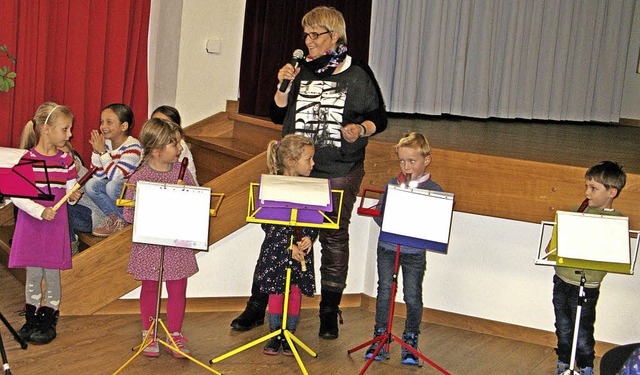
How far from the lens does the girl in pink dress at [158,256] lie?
141 inches

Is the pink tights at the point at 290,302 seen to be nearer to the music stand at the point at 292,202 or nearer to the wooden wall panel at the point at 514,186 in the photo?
the music stand at the point at 292,202

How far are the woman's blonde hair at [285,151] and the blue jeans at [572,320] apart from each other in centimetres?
124

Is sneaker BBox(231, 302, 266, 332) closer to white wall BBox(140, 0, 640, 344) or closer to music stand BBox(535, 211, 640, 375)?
white wall BBox(140, 0, 640, 344)

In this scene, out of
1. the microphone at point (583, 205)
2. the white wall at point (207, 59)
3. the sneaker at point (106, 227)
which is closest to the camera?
the microphone at point (583, 205)

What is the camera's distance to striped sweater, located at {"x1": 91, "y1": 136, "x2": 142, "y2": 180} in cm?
441

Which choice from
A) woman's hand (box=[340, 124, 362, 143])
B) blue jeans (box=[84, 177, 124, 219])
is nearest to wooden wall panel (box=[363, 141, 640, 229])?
woman's hand (box=[340, 124, 362, 143])

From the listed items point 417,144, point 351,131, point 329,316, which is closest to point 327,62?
point 351,131

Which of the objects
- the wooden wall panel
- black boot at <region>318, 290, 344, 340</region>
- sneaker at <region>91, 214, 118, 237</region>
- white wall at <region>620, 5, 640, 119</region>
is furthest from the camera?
white wall at <region>620, 5, 640, 119</region>

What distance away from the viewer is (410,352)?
12.6 ft

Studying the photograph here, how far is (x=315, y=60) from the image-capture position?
3838 mm

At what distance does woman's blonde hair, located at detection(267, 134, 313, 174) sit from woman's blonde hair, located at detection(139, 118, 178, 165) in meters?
0.42

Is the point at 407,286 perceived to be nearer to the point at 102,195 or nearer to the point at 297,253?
the point at 297,253

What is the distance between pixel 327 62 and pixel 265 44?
71.7 inches

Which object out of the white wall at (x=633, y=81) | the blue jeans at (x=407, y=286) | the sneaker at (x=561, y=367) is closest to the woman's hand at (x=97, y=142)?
the blue jeans at (x=407, y=286)
